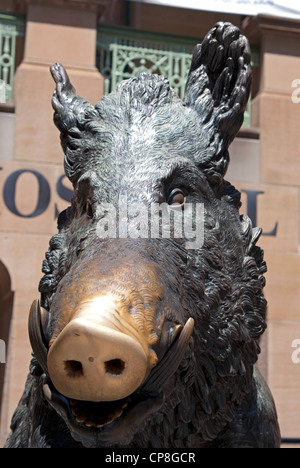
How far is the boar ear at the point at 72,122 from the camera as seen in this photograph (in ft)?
7.86

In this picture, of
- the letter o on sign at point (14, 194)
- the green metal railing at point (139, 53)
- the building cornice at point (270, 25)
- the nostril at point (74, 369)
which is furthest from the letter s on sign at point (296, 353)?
the nostril at point (74, 369)

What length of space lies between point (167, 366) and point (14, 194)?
13.8 ft

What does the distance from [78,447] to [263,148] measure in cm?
449

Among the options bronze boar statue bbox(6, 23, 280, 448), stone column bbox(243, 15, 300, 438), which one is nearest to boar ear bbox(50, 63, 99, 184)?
bronze boar statue bbox(6, 23, 280, 448)

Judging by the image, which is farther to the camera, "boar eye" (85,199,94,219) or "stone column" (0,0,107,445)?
"stone column" (0,0,107,445)

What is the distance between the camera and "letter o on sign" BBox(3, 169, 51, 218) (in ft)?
19.2

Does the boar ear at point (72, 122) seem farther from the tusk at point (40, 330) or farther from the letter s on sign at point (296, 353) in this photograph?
the letter s on sign at point (296, 353)

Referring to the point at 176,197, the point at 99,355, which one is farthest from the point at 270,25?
the point at 99,355

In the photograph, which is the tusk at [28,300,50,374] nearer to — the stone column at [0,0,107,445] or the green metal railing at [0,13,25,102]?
the stone column at [0,0,107,445]

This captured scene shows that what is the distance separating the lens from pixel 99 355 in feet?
5.28

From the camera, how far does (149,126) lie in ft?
7.72

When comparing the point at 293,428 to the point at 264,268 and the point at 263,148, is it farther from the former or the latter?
the point at 264,268
